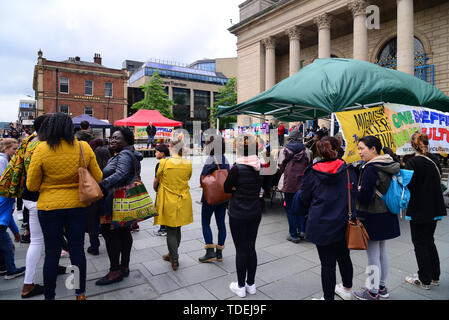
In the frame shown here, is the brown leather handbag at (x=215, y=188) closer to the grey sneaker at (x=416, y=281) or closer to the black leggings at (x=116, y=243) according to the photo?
the black leggings at (x=116, y=243)

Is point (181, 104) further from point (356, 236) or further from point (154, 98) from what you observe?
point (356, 236)

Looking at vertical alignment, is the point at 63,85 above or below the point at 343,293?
above

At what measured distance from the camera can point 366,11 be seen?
18.2m

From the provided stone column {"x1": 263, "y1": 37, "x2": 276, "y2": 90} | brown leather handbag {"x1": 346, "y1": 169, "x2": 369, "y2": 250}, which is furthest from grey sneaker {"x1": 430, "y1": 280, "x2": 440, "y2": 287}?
stone column {"x1": 263, "y1": 37, "x2": 276, "y2": 90}

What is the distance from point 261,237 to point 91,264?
307 centimetres

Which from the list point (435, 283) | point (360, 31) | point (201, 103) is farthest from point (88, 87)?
point (435, 283)

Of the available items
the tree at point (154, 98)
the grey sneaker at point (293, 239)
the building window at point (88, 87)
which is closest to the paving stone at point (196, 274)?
the grey sneaker at point (293, 239)

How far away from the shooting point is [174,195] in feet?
13.0

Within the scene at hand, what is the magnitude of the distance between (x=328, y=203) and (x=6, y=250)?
4.17 metres

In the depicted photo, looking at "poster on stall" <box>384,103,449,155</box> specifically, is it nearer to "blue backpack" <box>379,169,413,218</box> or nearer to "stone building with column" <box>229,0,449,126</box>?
"blue backpack" <box>379,169,413,218</box>

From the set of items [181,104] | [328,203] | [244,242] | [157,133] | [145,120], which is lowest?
[244,242]

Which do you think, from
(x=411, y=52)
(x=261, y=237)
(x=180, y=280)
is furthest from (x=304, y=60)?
(x=180, y=280)

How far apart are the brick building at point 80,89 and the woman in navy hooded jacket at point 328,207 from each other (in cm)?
4480
